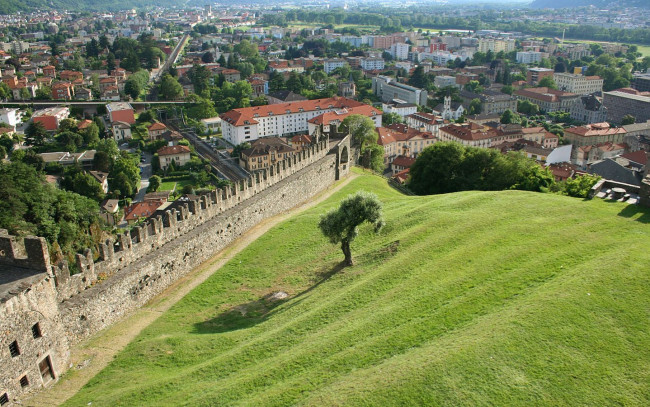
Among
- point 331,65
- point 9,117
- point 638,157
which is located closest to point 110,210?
point 9,117

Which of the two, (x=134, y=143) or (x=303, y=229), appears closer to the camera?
(x=303, y=229)

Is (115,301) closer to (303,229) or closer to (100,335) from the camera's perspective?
(100,335)

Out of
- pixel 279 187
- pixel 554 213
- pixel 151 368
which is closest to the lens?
pixel 151 368

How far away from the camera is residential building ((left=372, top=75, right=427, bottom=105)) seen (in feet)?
470

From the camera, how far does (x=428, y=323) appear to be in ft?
63.4

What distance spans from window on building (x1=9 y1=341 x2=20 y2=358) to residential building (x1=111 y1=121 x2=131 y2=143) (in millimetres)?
92887

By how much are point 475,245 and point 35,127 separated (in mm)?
91622

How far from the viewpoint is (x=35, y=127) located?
3713 inches

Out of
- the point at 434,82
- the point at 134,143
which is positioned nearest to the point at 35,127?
the point at 134,143

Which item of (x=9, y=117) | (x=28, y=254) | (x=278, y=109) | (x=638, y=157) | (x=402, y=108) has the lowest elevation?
(x=402, y=108)

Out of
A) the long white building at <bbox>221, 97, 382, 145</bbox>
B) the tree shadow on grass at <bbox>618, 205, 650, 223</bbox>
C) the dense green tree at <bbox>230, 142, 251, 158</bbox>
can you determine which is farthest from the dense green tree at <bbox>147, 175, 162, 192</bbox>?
the tree shadow on grass at <bbox>618, 205, 650, 223</bbox>

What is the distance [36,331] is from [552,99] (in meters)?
146

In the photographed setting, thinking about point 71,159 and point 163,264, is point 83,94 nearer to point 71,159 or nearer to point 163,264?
point 71,159

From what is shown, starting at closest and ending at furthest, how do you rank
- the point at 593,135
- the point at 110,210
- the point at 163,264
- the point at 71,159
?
the point at 163,264, the point at 110,210, the point at 71,159, the point at 593,135
